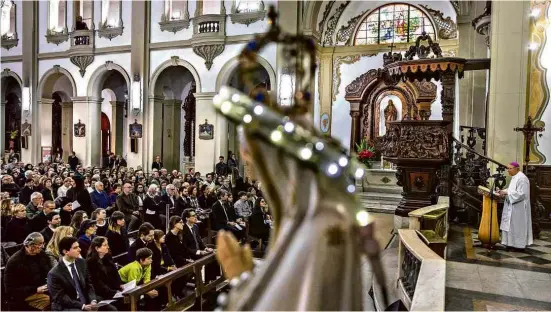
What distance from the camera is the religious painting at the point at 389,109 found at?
16703 millimetres

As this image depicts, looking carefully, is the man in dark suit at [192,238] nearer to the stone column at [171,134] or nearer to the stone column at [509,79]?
the stone column at [509,79]

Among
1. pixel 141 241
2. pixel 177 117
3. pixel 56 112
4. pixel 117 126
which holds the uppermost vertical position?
pixel 56 112

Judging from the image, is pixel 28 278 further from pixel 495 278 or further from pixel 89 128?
pixel 89 128

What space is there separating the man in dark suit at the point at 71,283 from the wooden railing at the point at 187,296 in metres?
0.58

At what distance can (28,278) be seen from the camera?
196 inches

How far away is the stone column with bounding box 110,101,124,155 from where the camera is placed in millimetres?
22672

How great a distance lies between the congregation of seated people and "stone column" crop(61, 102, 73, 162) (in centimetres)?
1225

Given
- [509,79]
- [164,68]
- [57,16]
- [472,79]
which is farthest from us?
[57,16]

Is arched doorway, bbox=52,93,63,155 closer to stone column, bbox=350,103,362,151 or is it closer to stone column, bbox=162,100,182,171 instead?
stone column, bbox=162,100,182,171

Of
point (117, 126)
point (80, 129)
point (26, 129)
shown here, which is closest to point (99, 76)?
point (80, 129)

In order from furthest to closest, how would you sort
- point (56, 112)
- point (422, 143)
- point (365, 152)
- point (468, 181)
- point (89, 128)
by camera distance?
point (56, 112) < point (89, 128) < point (365, 152) < point (468, 181) < point (422, 143)

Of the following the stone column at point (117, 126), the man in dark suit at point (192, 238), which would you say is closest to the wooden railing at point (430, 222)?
the man in dark suit at point (192, 238)

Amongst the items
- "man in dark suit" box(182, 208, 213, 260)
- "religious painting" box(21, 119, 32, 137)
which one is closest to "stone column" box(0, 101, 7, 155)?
"religious painting" box(21, 119, 32, 137)

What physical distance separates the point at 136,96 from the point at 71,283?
14.7 metres
